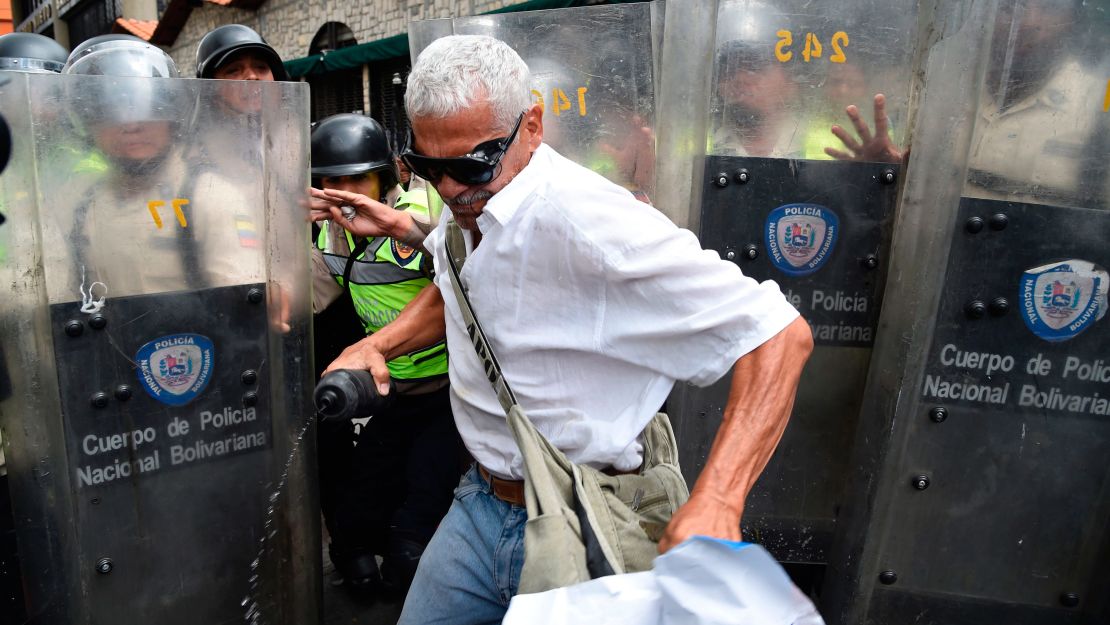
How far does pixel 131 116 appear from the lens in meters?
2.02

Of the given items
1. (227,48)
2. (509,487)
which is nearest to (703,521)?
(509,487)

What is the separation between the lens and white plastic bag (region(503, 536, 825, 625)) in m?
1.06

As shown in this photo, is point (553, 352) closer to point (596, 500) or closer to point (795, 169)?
point (596, 500)

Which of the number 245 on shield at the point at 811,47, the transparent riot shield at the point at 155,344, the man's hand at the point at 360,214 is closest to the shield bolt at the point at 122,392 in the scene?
the transparent riot shield at the point at 155,344

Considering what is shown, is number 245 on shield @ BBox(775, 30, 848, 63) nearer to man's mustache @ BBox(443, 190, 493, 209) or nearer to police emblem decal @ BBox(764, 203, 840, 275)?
police emblem decal @ BBox(764, 203, 840, 275)

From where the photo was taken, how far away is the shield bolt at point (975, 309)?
2.25 meters

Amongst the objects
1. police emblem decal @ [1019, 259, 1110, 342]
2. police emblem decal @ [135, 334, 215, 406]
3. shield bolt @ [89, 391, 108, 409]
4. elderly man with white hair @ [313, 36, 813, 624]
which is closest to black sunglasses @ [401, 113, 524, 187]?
elderly man with white hair @ [313, 36, 813, 624]

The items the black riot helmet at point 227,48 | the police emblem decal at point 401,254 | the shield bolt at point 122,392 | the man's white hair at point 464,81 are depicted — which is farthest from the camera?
the black riot helmet at point 227,48

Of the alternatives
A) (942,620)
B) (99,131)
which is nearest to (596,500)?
(99,131)

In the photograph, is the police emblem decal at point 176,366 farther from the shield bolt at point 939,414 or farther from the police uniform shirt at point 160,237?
the shield bolt at point 939,414

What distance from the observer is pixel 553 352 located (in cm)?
154

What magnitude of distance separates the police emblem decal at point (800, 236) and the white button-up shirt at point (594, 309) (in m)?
1.16

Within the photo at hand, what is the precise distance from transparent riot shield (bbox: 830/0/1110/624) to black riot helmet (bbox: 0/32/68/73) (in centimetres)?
370

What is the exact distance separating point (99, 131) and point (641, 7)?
64.1 inches
